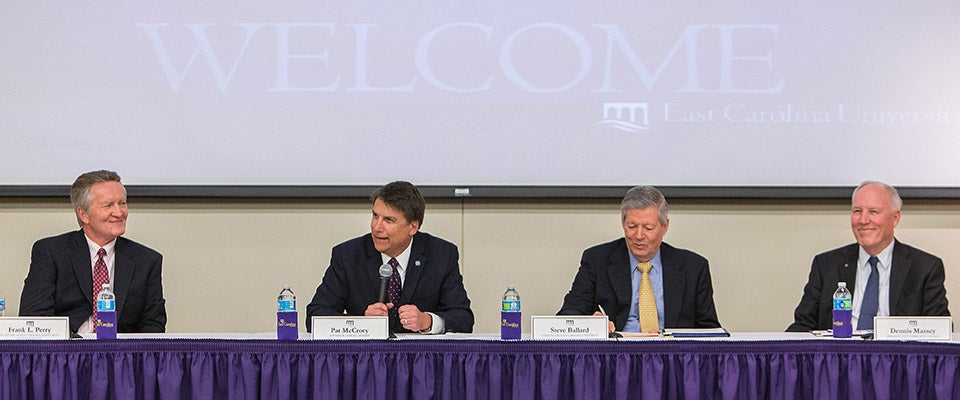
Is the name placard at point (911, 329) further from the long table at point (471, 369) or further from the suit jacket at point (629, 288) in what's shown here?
the suit jacket at point (629, 288)

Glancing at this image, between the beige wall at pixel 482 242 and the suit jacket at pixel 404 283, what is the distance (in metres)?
0.99

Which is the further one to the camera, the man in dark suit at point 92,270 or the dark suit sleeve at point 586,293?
the dark suit sleeve at point 586,293

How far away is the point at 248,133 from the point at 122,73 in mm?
602

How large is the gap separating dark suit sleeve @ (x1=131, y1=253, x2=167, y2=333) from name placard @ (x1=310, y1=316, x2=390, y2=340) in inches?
39.8

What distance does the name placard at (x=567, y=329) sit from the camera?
319cm

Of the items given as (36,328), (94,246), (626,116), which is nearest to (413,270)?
(94,246)

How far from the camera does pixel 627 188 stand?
15.7 ft

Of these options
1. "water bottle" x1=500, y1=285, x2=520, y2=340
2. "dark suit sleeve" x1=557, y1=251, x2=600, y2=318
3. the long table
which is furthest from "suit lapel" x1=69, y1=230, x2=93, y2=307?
"dark suit sleeve" x1=557, y1=251, x2=600, y2=318

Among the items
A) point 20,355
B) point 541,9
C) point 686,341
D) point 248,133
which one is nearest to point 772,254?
point 541,9

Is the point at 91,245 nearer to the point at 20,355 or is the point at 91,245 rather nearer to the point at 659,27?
the point at 20,355

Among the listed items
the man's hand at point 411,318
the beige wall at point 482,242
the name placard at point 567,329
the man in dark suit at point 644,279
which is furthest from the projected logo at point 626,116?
the name placard at point 567,329

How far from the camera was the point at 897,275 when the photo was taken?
3.93m

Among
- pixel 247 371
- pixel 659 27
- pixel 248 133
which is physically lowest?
pixel 247 371

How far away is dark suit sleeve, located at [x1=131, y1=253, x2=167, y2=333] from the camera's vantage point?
394cm
